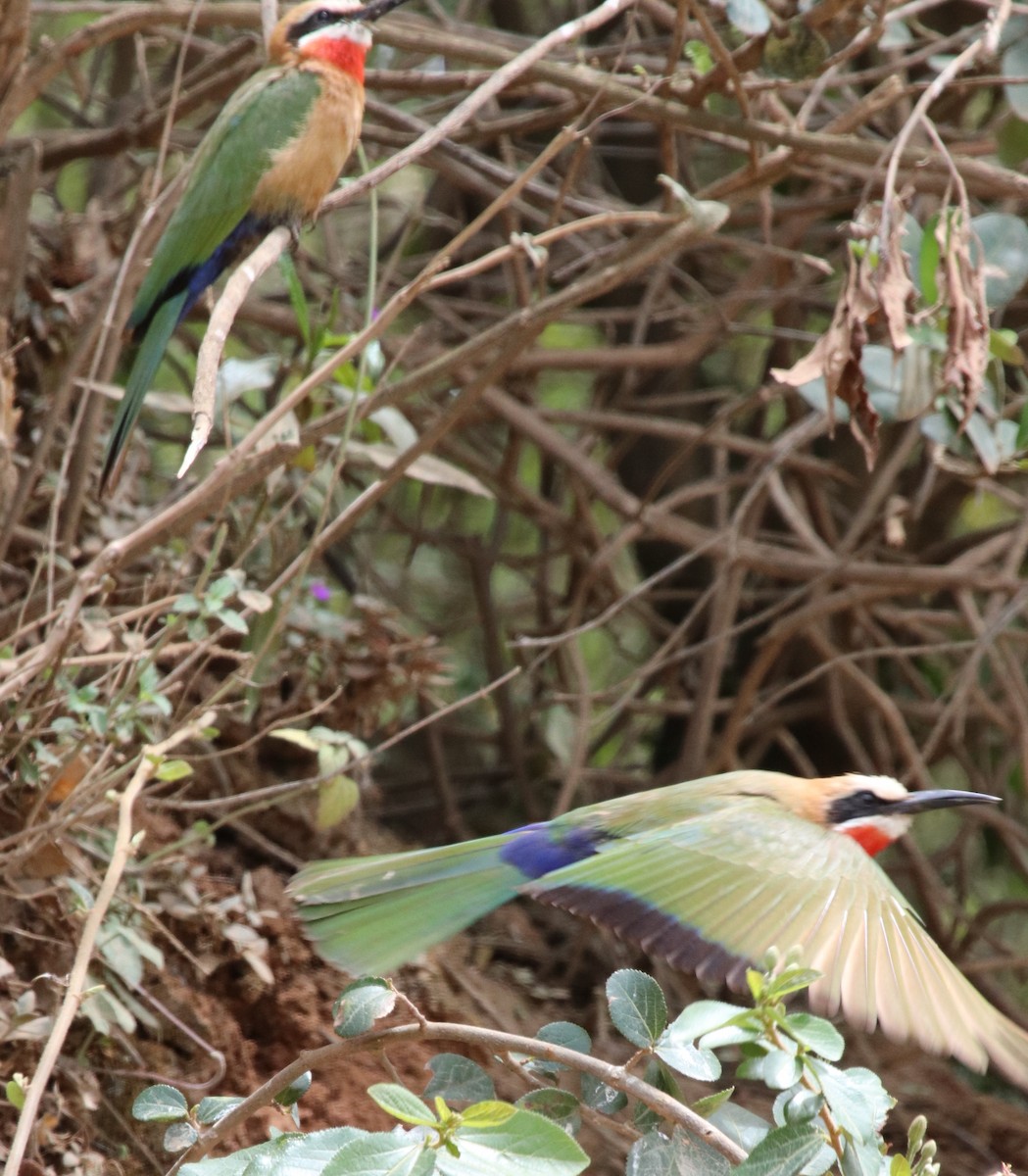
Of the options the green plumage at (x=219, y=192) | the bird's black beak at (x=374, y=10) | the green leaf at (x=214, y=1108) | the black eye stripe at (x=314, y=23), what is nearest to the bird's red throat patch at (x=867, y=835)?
the green leaf at (x=214, y=1108)

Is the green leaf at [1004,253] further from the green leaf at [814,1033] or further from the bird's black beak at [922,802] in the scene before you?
the green leaf at [814,1033]

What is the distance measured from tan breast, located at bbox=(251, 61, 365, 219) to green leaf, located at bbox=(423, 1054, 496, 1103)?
1781 millimetres

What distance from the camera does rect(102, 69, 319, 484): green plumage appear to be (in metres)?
2.72

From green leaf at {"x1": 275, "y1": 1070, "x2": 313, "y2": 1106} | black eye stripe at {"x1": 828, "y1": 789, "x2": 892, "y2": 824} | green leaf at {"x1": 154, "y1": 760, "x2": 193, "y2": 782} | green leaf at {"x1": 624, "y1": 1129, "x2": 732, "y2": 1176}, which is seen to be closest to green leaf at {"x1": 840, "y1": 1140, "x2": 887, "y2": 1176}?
green leaf at {"x1": 624, "y1": 1129, "x2": 732, "y2": 1176}

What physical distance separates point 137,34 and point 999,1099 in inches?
121

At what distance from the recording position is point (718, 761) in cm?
343

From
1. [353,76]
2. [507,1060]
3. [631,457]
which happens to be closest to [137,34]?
[353,76]

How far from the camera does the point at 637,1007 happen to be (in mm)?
1437

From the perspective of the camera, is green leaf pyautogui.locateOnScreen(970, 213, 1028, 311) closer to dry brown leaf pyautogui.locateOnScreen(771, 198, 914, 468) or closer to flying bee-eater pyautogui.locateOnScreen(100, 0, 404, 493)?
dry brown leaf pyautogui.locateOnScreen(771, 198, 914, 468)

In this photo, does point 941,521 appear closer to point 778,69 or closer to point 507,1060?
point 778,69

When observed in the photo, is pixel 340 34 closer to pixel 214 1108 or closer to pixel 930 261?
pixel 930 261

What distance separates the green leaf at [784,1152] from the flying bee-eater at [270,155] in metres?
1.90

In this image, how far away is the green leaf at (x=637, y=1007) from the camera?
1.42 meters

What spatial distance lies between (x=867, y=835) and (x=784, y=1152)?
1.32m
